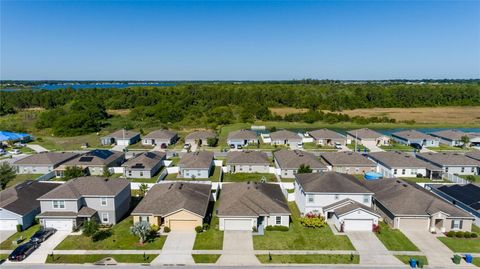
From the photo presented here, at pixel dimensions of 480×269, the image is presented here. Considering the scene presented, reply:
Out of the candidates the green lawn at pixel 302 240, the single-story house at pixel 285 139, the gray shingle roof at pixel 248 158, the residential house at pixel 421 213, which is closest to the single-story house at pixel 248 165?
the gray shingle roof at pixel 248 158

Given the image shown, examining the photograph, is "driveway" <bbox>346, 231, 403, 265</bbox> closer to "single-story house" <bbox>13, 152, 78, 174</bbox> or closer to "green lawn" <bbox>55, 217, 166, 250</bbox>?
"green lawn" <bbox>55, 217, 166, 250</bbox>

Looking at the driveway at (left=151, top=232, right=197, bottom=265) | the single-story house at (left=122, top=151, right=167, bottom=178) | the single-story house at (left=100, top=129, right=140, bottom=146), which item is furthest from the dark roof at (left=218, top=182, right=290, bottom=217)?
the single-story house at (left=100, top=129, right=140, bottom=146)

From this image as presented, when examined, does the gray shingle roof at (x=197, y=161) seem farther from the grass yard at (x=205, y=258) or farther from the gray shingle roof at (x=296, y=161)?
the grass yard at (x=205, y=258)

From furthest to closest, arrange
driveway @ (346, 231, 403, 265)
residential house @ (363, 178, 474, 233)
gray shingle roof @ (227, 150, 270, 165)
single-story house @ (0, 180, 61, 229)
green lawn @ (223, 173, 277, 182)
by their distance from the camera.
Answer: gray shingle roof @ (227, 150, 270, 165) < green lawn @ (223, 173, 277, 182) < single-story house @ (0, 180, 61, 229) < residential house @ (363, 178, 474, 233) < driveway @ (346, 231, 403, 265)

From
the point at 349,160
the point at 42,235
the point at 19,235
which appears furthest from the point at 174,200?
the point at 349,160

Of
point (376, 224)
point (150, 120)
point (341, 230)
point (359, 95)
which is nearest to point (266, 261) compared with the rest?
point (341, 230)

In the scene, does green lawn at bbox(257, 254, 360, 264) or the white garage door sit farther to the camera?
the white garage door

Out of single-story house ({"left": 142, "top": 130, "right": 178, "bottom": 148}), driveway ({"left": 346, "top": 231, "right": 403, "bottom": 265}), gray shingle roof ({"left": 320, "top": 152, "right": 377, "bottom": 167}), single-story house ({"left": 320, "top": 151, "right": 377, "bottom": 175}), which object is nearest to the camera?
A: driveway ({"left": 346, "top": 231, "right": 403, "bottom": 265})
